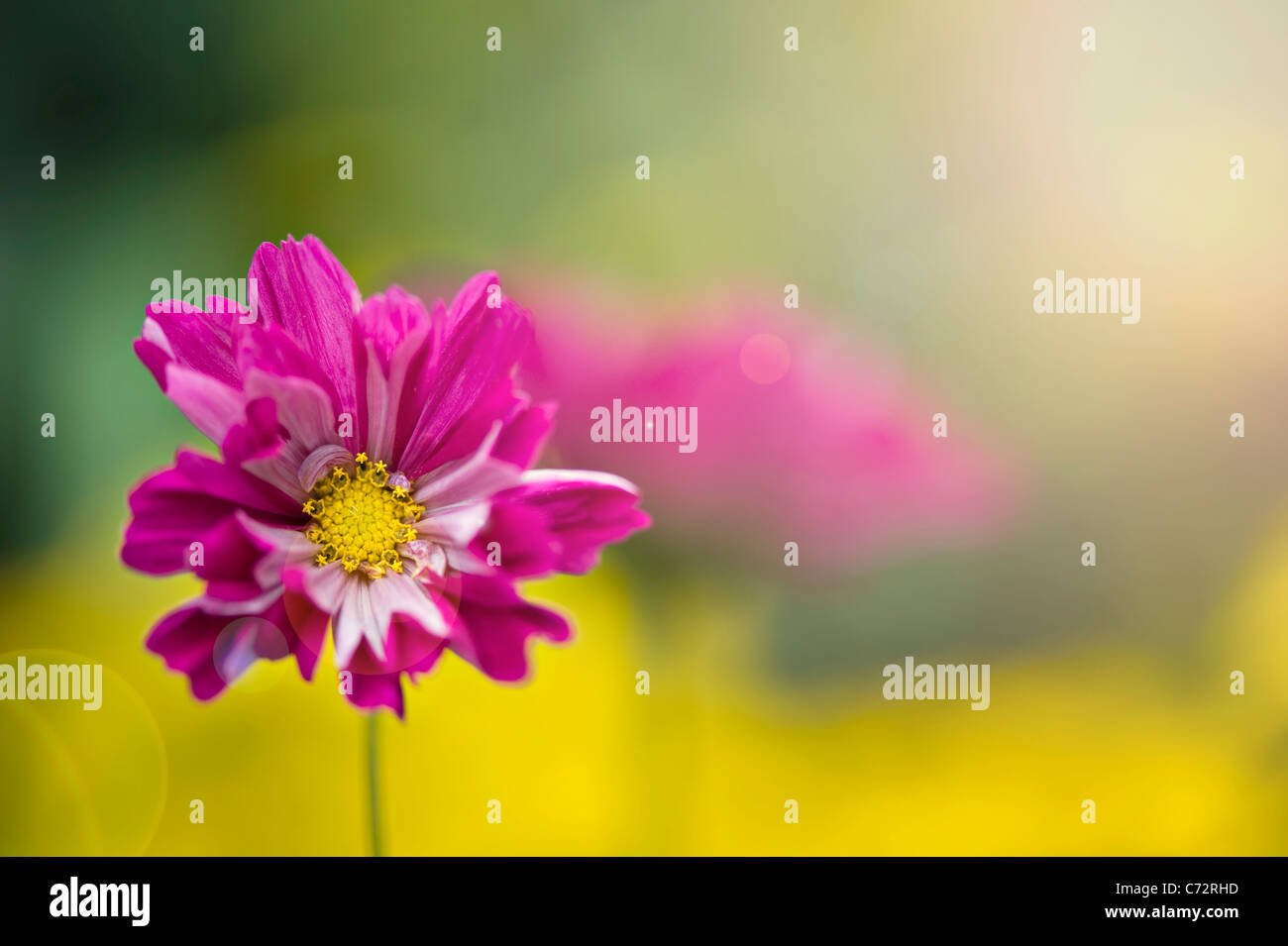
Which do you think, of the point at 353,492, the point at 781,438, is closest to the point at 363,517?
the point at 353,492

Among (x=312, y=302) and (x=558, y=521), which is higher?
(x=312, y=302)

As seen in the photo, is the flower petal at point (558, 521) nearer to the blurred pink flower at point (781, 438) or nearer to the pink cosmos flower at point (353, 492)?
the pink cosmos flower at point (353, 492)

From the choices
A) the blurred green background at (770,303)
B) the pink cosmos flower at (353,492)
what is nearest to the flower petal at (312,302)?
the pink cosmos flower at (353,492)

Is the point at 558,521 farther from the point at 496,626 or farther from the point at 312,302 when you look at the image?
the point at 312,302

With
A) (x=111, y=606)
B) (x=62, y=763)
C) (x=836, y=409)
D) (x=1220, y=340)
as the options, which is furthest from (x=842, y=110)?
(x=62, y=763)

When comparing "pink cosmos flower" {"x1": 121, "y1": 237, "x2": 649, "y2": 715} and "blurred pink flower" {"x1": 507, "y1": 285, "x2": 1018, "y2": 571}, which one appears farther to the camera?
"blurred pink flower" {"x1": 507, "y1": 285, "x2": 1018, "y2": 571}

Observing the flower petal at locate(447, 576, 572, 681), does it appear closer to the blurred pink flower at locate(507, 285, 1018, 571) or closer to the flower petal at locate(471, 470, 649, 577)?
the flower petal at locate(471, 470, 649, 577)

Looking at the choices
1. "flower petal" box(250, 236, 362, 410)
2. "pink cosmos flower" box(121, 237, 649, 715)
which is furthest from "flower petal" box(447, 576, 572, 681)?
"flower petal" box(250, 236, 362, 410)

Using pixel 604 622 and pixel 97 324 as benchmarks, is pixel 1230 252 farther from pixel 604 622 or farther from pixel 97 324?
Result: pixel 97 324
